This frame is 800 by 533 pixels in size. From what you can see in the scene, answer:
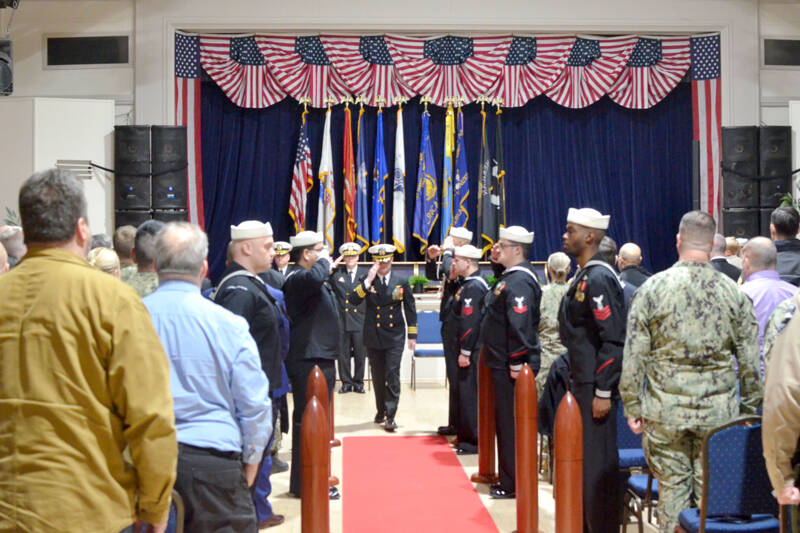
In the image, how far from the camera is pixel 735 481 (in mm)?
3178

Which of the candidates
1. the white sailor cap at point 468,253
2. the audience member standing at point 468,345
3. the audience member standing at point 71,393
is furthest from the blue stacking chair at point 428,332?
the audience member standing at point 71,393

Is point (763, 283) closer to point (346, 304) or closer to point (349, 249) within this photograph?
point (349, 249)

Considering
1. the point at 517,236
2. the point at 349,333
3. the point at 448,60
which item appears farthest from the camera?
the point at 448,60

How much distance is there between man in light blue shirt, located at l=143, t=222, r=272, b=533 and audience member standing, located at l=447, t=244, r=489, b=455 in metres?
4.27

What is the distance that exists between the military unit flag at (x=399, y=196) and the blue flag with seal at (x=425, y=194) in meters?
0.22

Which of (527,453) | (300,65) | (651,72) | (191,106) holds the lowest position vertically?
(527,453)

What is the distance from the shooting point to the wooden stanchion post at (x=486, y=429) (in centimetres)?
611

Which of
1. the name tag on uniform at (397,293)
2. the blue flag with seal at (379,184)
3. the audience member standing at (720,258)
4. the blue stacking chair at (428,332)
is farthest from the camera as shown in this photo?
the blue flag with seal at (379,184)

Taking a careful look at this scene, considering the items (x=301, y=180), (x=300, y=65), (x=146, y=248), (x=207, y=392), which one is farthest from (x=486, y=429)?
(x=300, y=65)

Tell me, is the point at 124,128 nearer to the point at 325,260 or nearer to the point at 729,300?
the point at 325,260

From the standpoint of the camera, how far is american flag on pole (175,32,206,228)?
1325 centimetres

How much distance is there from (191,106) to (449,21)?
413 cm

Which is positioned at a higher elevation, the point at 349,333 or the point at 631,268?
the point at 631,268

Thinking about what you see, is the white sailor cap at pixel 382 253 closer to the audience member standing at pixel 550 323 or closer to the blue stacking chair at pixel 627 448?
the audience member standing at pixel 550 323
